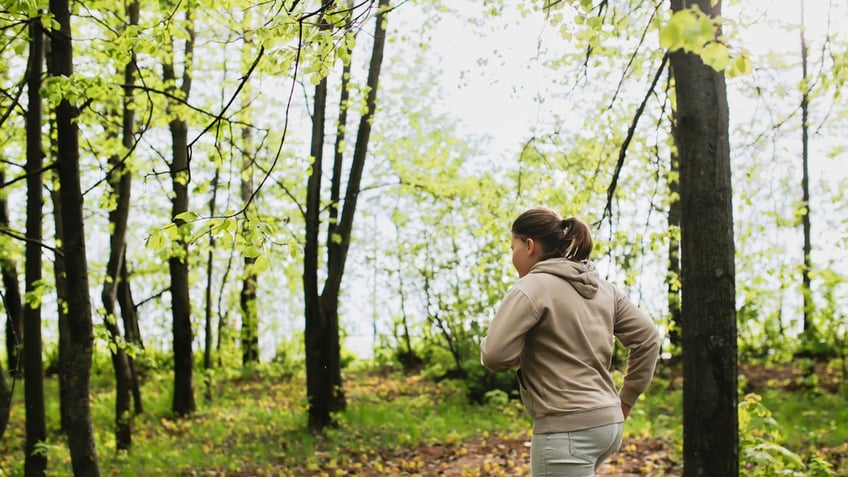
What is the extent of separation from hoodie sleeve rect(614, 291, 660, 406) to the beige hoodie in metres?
0.17

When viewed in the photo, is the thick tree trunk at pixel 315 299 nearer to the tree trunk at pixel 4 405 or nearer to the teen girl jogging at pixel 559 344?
the tree trunk at pixel 4 405

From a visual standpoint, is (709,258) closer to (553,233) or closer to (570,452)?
(553,233)

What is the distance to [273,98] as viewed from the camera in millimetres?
12422

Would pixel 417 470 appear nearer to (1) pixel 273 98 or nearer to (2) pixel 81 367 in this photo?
(2) pixel 81 367

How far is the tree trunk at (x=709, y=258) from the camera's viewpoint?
4047 mm

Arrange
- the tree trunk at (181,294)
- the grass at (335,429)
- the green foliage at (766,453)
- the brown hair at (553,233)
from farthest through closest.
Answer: the tree trunk at (181,294) < the grass at (335,429) < the green foliage at (766,453) < the brown hair at (553,233)

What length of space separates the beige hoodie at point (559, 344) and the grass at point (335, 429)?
5.01 m

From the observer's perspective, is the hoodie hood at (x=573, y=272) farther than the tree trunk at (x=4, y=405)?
No

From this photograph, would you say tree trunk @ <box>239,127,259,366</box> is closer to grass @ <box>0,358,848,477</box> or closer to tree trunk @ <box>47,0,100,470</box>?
grass @ <box>0,358,848,477</box>

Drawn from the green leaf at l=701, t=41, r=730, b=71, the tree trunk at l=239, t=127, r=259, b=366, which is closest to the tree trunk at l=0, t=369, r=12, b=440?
the green leaf at l=701, t=41, r=730, b=71

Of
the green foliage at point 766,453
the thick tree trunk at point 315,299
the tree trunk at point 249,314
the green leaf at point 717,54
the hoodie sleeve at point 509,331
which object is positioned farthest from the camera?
the tree trunk at point 249,314

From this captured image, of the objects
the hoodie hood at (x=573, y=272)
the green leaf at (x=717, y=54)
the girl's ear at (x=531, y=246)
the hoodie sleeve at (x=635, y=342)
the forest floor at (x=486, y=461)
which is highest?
the green leaf at (x=717, y=54)

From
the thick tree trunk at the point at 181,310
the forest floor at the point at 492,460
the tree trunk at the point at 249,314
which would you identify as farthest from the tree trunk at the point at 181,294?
the forest floor at the point at 492,460

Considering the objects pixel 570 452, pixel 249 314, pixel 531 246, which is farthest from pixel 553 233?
pixel 249 314
